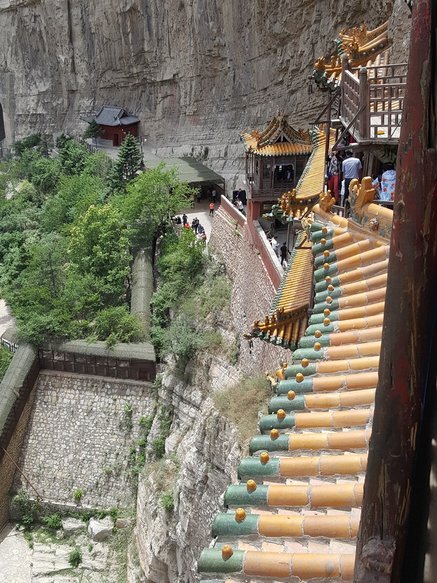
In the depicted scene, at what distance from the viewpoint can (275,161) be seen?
17719 millimetres

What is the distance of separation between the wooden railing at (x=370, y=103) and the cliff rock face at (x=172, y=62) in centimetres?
1444

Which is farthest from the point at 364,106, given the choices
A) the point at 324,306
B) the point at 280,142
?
the point at 280,142

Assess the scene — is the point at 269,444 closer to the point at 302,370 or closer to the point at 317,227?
the point at 302,370

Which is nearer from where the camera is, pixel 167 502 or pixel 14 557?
pixel 167 502

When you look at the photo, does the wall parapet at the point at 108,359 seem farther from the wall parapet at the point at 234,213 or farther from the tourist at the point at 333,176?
the tourist at the point at 333,176

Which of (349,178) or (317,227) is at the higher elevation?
(349,178)

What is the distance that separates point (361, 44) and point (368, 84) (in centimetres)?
570

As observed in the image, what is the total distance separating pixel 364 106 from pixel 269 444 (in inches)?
193

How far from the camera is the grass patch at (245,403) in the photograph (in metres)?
11.4

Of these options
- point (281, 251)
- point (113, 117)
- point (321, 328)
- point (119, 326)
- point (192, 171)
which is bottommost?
point (321, 328)

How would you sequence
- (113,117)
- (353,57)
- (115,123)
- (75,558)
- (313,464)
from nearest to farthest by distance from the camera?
(313,464) < (353,57) < (75,558) < (115,123) < (113,117)

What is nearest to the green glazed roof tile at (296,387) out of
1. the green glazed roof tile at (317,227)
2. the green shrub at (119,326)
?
the green glazed roof tile at (317,227)

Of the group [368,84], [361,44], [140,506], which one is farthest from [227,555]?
[140,506]

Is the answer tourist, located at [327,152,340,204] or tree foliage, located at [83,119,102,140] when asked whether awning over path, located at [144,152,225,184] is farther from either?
tourist, located at [327,152,340,204]
